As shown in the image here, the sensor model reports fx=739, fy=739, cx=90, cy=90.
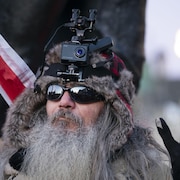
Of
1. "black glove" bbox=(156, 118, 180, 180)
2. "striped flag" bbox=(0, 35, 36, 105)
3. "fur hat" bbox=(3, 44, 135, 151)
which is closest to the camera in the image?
"black glove" bbox=(156, 118, 180, 180)

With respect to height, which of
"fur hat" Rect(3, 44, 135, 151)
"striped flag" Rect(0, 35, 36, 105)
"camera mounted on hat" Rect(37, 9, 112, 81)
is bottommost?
"striped flag" Rect(0, 35, 36, 105)

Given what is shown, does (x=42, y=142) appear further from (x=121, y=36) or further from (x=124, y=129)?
(x=121, y=36)

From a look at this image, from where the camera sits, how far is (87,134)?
3377 millimetres

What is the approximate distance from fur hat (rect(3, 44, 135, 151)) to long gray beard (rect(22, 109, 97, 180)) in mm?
91

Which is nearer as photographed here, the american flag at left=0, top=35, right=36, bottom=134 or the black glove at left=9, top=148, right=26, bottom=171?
the black glove at left=9, top=148, right=26, bottom=171

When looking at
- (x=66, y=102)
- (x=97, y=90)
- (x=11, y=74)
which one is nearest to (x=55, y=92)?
(x=66, y=102)

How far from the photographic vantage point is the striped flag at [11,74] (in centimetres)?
409

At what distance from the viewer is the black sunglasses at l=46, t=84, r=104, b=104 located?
3.35 m

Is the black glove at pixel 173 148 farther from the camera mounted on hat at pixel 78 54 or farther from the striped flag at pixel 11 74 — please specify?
the striped flag at pixel 11 74

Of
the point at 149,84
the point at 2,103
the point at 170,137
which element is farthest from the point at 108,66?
the point at 149,84

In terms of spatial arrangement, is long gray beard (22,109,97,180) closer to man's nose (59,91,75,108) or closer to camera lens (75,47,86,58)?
man's nose (59,91,75,108)

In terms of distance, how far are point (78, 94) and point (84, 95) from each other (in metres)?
0.03

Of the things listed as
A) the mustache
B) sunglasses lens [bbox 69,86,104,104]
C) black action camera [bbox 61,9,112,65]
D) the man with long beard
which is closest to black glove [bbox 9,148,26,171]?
the man with long beard

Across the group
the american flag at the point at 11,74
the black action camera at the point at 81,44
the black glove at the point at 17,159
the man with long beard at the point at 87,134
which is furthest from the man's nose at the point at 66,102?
the american flag at the point at 11,74
